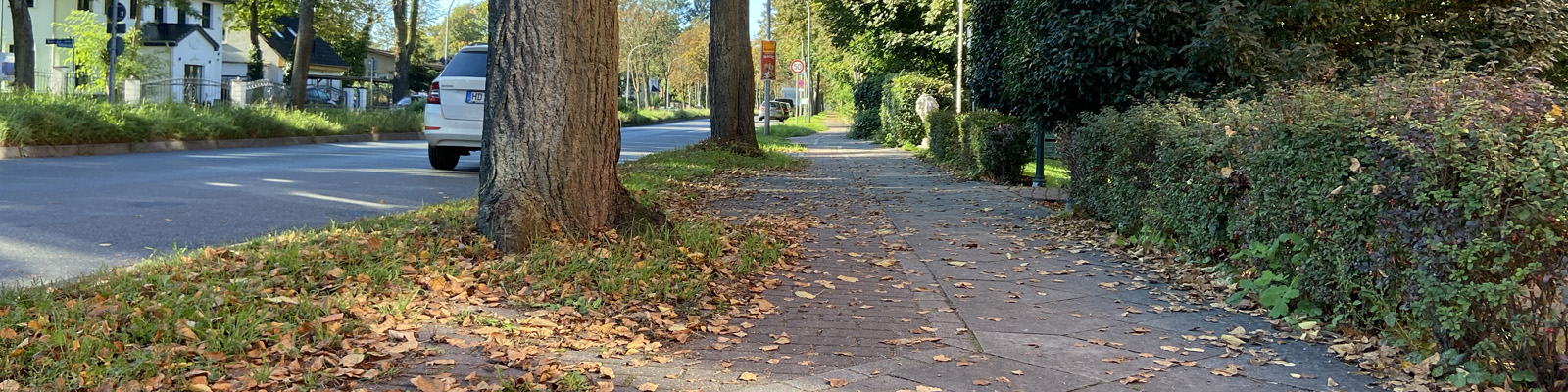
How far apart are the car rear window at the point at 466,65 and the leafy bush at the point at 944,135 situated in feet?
23.5

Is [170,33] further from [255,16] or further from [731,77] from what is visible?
[731,77]

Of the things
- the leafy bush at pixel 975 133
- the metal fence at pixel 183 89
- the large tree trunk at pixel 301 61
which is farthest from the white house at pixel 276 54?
the leafy bush at pixel 975 133

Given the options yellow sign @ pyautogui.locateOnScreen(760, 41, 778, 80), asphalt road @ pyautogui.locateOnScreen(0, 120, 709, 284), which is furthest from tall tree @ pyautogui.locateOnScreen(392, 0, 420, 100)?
asphalt road @ pyautogui.locateOnScreen(0, 120, 709, 284)

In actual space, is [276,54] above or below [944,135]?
above

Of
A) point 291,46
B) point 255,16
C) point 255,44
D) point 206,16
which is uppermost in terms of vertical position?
point 206,16

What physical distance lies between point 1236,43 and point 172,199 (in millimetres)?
8422

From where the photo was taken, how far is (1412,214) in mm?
4180

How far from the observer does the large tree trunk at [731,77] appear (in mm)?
19078

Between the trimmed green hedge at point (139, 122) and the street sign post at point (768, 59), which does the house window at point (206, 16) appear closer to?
the trimmed green hedge at point (139, 122)

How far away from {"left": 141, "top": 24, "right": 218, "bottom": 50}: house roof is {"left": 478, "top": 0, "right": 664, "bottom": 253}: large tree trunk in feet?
185

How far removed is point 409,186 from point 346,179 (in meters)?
0.90

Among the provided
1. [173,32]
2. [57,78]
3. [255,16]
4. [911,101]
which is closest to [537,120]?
[911,101]

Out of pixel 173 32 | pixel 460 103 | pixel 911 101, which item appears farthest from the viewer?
pixel 173 32

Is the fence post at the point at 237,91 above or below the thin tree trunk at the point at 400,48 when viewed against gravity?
below
